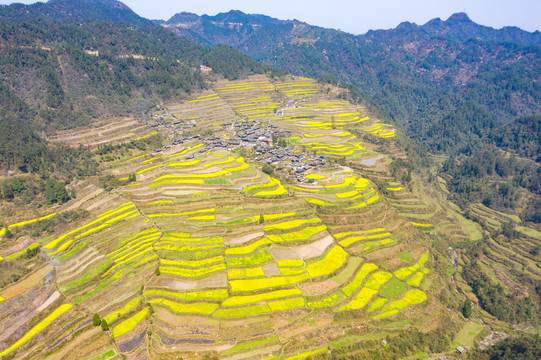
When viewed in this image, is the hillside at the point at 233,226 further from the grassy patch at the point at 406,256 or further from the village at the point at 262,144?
the village at the point at 262,144

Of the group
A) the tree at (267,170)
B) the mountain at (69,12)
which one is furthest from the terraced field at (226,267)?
the mountain at (69,12)

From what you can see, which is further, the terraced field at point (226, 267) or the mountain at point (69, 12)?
the mountain at point (69, 12)

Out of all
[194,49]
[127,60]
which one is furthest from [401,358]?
[194,49]

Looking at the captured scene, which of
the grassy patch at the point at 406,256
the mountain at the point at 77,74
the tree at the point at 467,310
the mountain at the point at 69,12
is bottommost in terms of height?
the tree at the point at 467,310

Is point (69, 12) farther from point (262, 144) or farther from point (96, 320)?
point (96, 320)

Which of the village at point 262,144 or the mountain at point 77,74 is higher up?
the mountain at point 77,74

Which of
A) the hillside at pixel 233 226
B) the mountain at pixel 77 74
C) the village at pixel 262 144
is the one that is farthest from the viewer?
the mountain at pixel 77 74

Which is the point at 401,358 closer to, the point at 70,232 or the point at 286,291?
the point at 286,291
